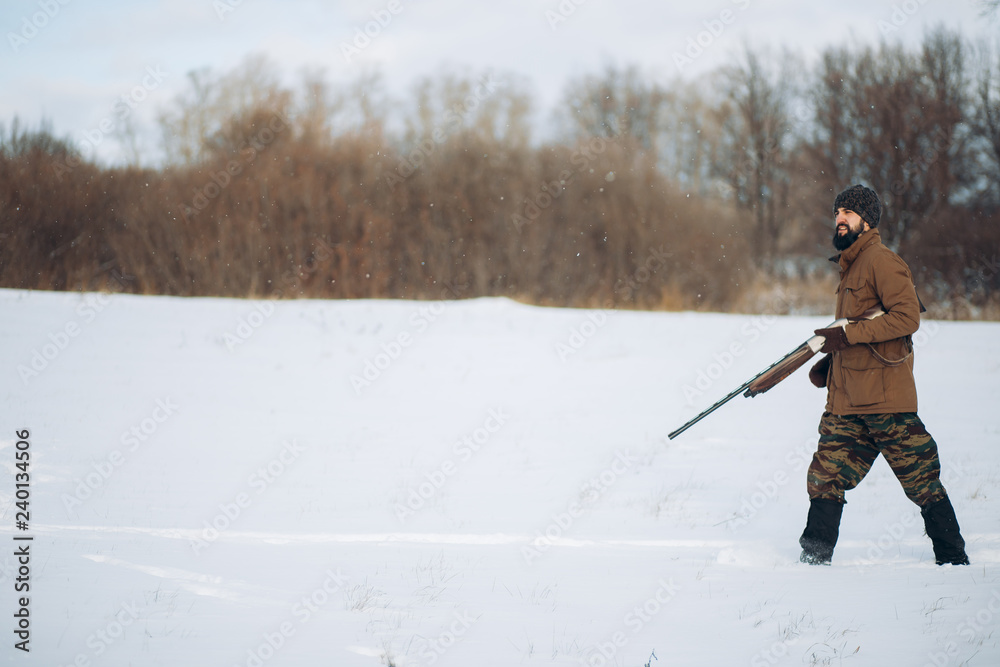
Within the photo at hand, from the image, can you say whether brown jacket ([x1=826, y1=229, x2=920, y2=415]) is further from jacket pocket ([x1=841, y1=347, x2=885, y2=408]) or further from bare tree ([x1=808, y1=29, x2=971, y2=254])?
bare tree ([x1=808, y1=29, x2=971, y2=254])

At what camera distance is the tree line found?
17797mm

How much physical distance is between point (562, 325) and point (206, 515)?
28.3 feet

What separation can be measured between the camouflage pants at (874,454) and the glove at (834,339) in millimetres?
417

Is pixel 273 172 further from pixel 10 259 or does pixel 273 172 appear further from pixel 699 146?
pixel 699 146

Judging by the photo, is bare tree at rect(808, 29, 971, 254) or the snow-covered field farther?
bare tree at rect(808, 29, 971, 254)

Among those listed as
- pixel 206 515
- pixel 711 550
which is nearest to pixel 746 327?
pixel 711 550

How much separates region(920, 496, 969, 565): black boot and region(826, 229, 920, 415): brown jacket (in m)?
0.57

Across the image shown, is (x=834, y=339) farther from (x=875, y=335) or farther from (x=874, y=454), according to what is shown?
(x=874, y=454)

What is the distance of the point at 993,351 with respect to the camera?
498 inches

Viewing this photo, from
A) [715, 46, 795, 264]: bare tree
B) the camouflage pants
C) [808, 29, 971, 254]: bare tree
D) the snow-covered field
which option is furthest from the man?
[715, 46, 795, 264]: bare tree

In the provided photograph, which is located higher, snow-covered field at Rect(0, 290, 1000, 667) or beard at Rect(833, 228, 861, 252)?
beard at Rect(833, 228, 861, 252)

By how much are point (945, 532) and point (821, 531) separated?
2.12 ft

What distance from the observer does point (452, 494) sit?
7000 millimetres

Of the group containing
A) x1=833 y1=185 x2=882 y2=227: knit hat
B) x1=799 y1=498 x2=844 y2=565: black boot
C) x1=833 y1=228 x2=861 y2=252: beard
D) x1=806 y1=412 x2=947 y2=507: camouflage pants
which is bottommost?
x1=799 y1=498 x2=844 y2=565: black boot
